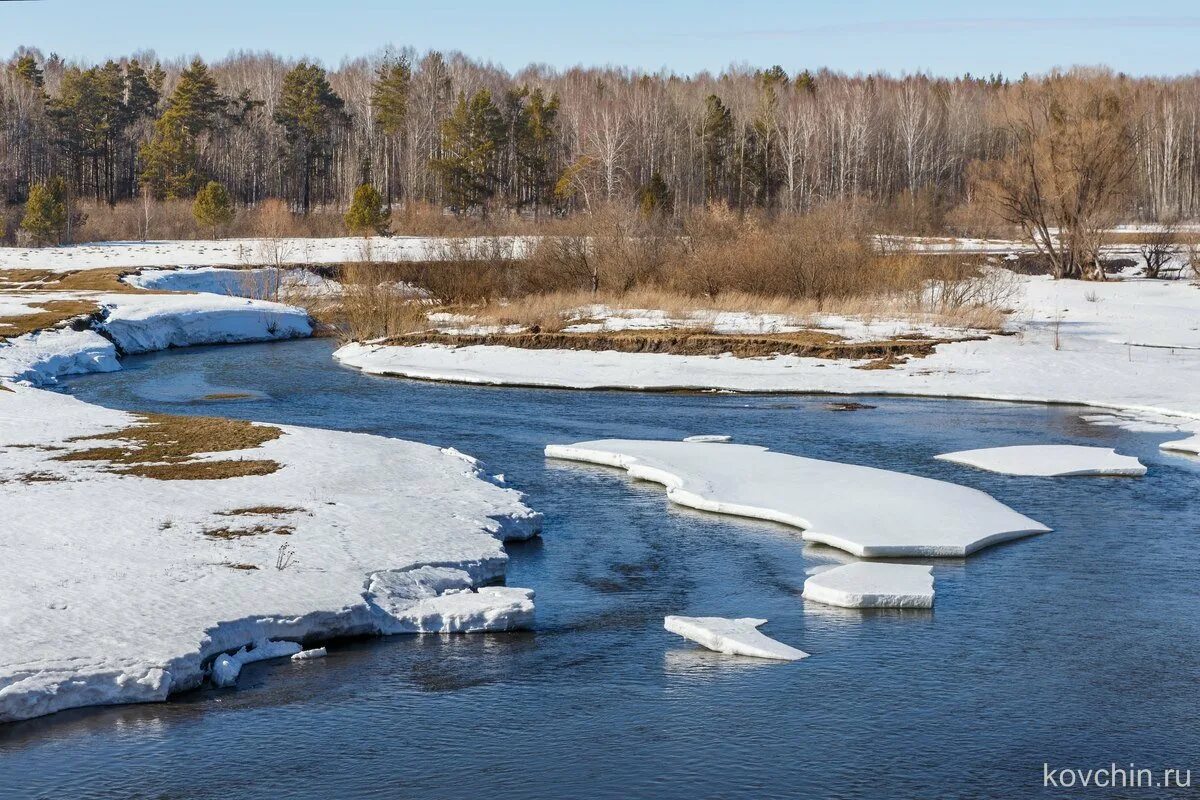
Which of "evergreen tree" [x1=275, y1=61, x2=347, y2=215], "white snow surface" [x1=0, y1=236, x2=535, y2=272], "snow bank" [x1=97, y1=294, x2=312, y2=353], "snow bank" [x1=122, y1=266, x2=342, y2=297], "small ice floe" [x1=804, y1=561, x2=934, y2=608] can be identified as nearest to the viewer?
"small ice floe" [x1=804, y1=561, x2=934, y2=608]

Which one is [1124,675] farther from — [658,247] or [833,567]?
[658,247]

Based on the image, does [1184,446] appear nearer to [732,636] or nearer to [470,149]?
[732,636]

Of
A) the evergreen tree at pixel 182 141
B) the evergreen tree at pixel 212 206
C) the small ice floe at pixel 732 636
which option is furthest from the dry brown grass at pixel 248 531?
the evergreen tree at pixel 182 141

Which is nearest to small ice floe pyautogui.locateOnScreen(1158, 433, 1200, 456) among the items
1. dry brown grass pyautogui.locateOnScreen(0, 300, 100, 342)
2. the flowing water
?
the flowing water

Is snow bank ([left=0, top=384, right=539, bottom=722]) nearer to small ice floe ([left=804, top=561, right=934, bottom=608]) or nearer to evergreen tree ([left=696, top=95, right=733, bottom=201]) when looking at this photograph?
small ice floe ([left=804, top=561, right=934, bottom=608])

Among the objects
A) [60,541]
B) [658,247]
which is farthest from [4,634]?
[658,247]

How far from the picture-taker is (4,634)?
33.4ft

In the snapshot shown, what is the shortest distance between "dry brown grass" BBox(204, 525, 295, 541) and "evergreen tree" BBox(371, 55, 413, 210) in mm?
81012

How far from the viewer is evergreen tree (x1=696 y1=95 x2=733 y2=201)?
9062 cm

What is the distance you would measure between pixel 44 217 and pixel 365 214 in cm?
1746

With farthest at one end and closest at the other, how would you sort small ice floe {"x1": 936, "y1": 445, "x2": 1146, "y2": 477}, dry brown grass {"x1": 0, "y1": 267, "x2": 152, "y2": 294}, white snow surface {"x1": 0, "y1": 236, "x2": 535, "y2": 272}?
1. white snow surface {"x1": 0, "y1": 236, "x2": 535, "y2": 272}
2. dry brown grass {"x1": 0, "y1": 267, "x2": 152, "y2": 294}
3. small ice floe {"x1": 936, "y1": 445, "x2": 1146, "y2": 477}

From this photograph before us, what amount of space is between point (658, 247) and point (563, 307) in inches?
227

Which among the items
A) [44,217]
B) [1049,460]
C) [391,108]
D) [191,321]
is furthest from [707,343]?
[391,108]

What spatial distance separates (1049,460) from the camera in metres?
19.3
